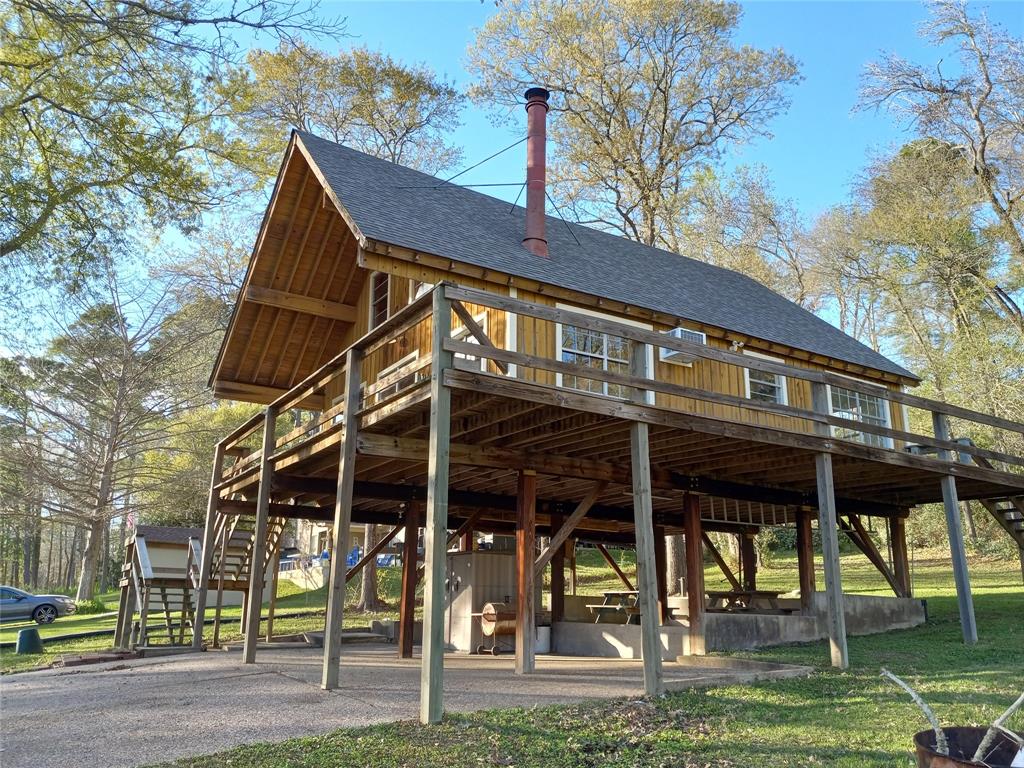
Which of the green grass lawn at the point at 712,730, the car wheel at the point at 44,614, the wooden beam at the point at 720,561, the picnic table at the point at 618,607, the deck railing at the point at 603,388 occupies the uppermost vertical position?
the deck railing at the point at 603,388

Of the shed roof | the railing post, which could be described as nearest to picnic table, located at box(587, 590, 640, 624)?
the railing post

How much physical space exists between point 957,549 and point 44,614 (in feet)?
88.3

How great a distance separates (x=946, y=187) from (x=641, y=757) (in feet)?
100

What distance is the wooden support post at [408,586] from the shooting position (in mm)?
13234

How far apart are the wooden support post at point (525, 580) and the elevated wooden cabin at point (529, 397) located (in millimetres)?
49

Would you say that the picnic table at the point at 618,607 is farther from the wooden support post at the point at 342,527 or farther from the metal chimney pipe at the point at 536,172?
the wooden support post at the point at 342,527

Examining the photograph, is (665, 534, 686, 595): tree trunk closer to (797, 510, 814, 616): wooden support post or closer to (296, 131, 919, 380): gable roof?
(797, 510, 814, 616): wooden support post

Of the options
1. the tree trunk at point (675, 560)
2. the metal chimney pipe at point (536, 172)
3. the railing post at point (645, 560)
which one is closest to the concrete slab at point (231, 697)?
the railing post at point (645, 560)

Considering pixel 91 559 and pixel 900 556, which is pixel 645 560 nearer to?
pixel 900 556

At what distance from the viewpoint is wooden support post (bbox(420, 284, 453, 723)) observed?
733cm

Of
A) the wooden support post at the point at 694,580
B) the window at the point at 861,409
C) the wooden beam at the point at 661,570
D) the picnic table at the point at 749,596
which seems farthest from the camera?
the wooden beam at the point at 661,570

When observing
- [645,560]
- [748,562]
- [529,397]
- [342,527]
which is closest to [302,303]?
[342,527]

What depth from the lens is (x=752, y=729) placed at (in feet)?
23.3

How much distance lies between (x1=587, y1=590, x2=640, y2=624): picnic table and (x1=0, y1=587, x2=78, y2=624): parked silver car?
1875 cm
